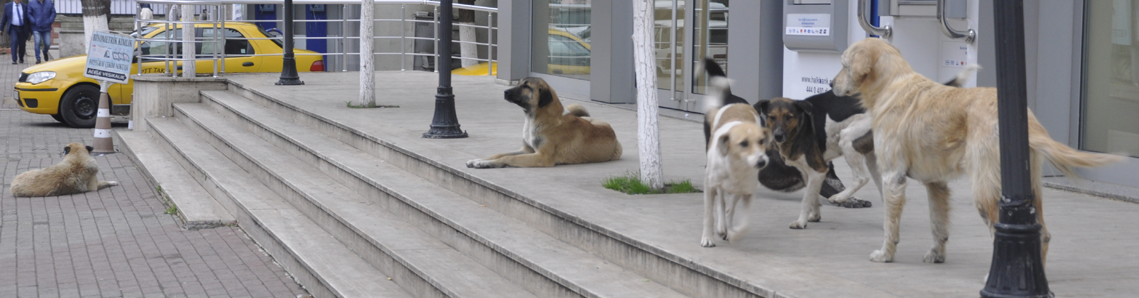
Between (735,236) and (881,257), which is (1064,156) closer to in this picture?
(881,257)

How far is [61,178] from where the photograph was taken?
10.5 meters

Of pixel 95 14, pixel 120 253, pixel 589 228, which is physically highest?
pixel 95 14

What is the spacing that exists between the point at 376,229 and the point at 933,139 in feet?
13.5

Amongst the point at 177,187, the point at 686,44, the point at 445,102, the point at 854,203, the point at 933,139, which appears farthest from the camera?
the point at 686,44

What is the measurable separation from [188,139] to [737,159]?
400 inches

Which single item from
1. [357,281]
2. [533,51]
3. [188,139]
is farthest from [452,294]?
[533,51]

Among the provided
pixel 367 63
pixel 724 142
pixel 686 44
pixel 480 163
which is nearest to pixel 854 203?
pixel 724 142

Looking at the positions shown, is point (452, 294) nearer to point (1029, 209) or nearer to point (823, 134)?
point (823, 134)

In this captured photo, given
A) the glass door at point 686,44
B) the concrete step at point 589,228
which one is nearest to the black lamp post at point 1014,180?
the concrete step at point 589,228

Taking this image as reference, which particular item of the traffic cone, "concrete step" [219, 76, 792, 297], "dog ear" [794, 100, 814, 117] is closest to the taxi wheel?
the traffic cone

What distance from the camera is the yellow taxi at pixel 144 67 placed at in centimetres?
1593

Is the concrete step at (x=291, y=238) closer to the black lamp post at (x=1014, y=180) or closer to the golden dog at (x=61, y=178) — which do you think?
the golden dog at (x=61, y=178)

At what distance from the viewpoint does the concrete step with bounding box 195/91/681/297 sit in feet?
17.3

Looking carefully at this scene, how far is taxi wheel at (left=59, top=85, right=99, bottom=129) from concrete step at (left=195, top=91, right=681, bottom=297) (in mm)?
6953
